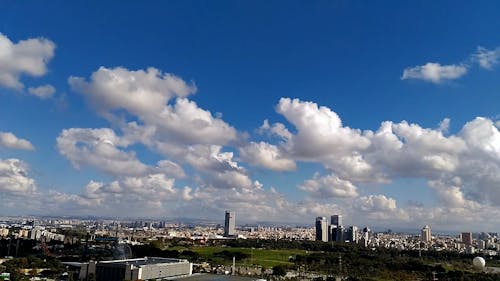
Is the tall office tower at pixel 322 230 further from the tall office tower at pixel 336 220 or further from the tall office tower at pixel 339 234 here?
the tall office tower at pixel 336 220

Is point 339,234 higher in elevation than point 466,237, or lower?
lower

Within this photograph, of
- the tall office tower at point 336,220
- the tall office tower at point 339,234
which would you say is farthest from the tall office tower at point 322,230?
the tall office tower at point 336,220

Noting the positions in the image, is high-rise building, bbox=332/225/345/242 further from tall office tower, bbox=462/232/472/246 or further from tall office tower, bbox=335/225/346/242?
tall office tower, bbox=462/232/472/246

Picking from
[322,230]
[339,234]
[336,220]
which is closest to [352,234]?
[339,234]

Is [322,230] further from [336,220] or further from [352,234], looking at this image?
[336,220]

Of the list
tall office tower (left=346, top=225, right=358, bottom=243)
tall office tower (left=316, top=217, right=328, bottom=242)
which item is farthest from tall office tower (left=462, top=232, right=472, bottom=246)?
tall office tower (left=316, top=217, right=328, bottom=242)

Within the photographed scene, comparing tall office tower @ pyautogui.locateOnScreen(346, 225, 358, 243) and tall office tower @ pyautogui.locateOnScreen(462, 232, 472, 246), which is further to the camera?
tall office tower @ pyautogui.locateOnScreen(462, 232, 472, 246)

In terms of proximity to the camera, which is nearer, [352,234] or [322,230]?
[352,234]

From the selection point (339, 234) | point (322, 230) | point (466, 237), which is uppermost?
point (322, 230)

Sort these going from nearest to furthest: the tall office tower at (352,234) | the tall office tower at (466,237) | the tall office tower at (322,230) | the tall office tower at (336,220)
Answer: the tall office tower at (352,234) < the tall office tower at (322,230) < the tall office tower at (466,237) < the tall office tower at (336,220)

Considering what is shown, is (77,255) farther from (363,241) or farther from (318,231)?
(318,231)

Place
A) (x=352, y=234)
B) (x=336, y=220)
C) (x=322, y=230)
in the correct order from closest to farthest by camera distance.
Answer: (x=352, y=234) < (x=322, y=230) < (x=336, y=220)

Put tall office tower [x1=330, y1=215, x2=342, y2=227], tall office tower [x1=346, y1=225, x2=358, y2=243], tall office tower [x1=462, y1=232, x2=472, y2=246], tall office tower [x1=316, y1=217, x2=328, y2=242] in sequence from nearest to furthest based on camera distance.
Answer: tall office tower [x1=346, y1=225, x2=358, y2=243] → tall office tower [x1=316, y1=217, x2=328, y2=242] → tall office tower [x1=462, y1=232, x2=472, y2=246] → tall office tower [x1=330, y1=215, x2=342, y2=227]
